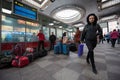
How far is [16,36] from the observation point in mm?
4324

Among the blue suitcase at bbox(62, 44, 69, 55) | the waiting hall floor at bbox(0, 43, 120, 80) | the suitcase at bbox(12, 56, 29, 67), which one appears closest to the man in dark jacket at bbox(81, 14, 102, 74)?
the waiting hall floor at bbox(0, 43, 120, 80)

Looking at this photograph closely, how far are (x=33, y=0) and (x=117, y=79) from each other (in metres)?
9.87

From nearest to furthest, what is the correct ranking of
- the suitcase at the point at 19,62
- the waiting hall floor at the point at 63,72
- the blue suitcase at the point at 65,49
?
the waiting hall floor at the point at 63,72 → the suitcase at the point at 19,62 → the blue suitcase at the point at 65,49

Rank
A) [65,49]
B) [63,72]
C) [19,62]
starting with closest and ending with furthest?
1. [63,72]
2. [19,62]
3. [65,49]

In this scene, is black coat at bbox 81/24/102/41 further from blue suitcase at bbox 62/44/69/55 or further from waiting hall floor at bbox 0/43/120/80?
blue suitcase at bbox 62/44/69/55

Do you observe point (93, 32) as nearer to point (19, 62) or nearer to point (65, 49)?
point (65, 49)

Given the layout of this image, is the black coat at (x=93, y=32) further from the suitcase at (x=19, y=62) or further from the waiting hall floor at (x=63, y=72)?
the suitcase at (x=19, y=62)

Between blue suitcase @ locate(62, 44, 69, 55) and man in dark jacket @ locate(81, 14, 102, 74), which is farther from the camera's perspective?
blue suitcase @ locate(62, 44, 69, 55)

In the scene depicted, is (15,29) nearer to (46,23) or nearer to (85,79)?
(46,23)

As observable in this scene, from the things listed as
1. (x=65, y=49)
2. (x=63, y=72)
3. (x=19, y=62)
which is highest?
(x=65, y=49)

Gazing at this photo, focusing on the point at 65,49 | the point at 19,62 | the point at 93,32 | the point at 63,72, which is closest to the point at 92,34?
the point at 93,32

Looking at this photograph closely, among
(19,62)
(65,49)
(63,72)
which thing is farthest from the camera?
(65,49)

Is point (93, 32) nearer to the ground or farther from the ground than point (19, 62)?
farther from the ground

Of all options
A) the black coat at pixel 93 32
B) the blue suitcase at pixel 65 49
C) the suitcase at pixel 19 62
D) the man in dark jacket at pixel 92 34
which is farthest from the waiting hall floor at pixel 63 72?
the blue suitcase at pixel 65 49
